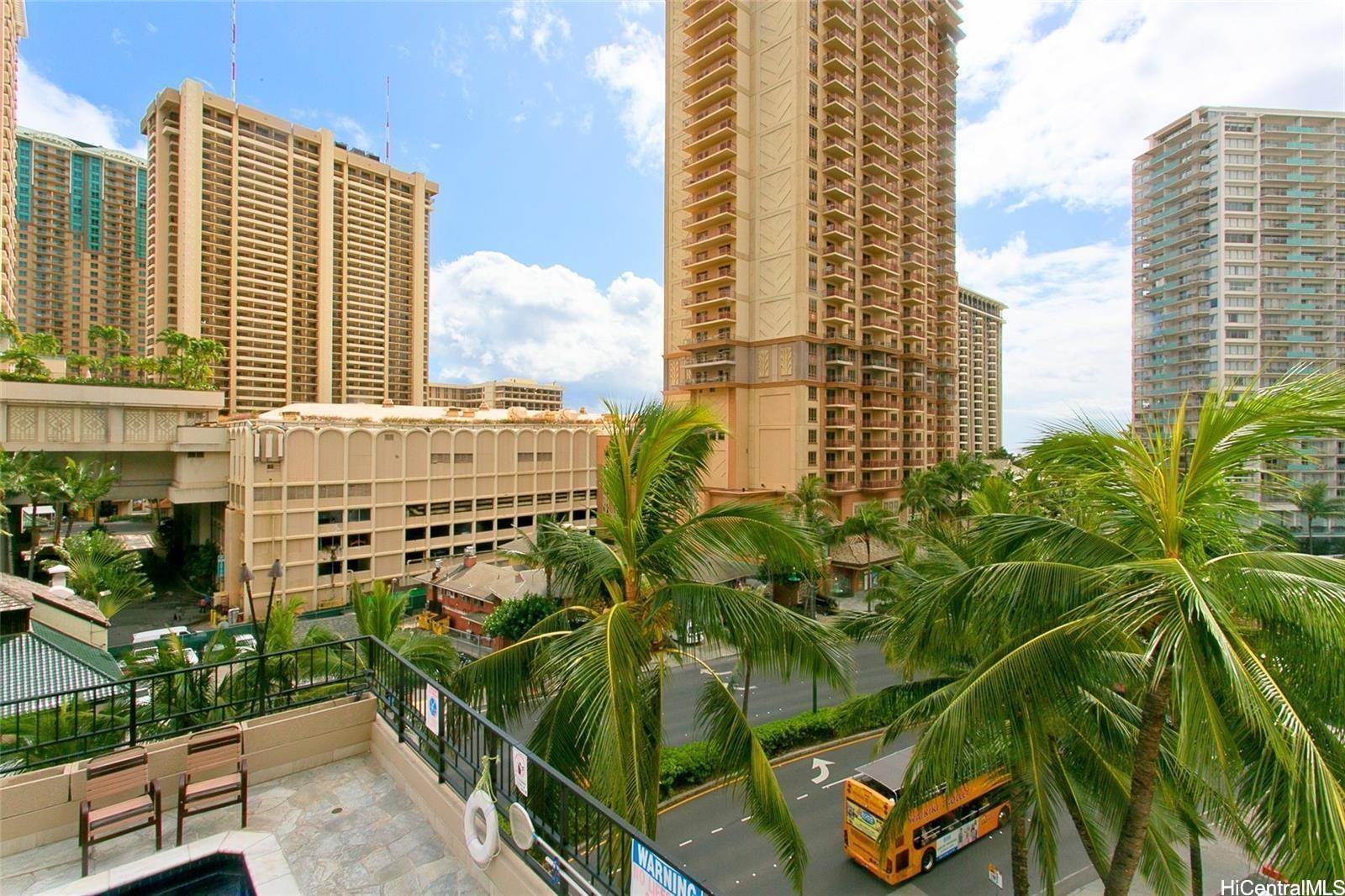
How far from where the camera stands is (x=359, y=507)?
36.0 meters

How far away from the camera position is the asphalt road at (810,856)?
1340 centimetres

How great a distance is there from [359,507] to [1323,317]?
81528mm

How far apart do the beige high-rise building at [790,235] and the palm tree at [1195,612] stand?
3241cm

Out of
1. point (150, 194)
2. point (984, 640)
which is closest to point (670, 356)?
point (984, 640)

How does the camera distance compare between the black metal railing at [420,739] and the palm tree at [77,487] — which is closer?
the black metal railing at [420,739]

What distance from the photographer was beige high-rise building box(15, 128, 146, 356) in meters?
73.5

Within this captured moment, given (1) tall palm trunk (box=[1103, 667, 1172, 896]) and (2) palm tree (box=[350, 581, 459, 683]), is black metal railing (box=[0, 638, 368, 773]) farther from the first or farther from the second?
(1) tall palm trunk (box=[1103, 667, 1172, 896])

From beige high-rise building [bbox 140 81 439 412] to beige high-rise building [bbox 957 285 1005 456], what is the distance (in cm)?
8085

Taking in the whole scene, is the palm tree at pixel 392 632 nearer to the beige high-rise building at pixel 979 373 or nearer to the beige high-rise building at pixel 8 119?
the beige high-rise building at pixel 8 119

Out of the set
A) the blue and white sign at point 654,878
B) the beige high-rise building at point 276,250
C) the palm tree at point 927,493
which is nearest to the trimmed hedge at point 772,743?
the blue and white sign at point 654,878

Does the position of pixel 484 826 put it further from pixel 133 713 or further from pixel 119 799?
pixel 133 713

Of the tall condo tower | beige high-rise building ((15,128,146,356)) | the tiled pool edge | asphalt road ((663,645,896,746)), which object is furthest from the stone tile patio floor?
beige high-rise building ((15,128,146,356))

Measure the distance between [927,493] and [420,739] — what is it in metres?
37.5

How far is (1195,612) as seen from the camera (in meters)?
4.13
